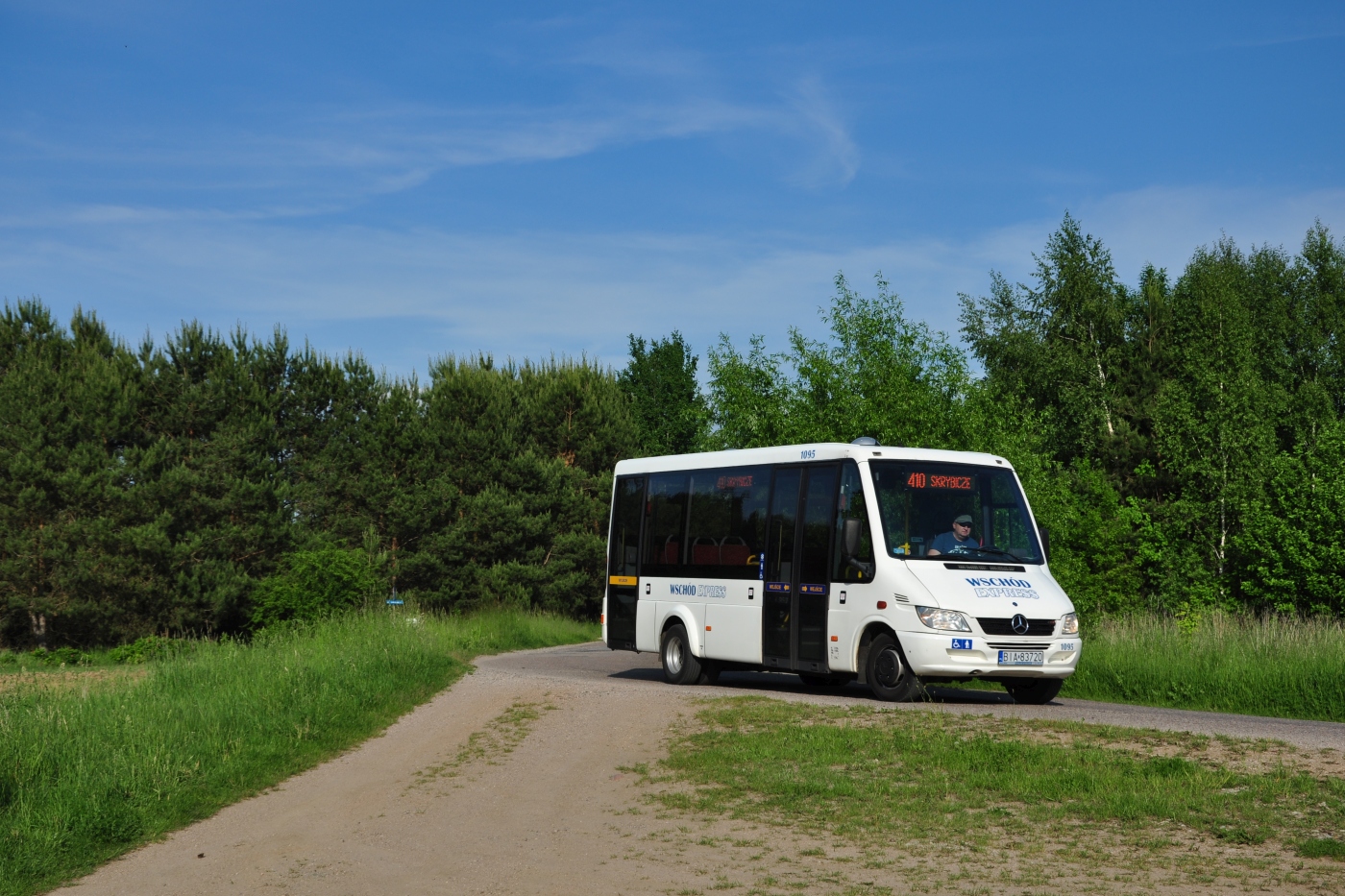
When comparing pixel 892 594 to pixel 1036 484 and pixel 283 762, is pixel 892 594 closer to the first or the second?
pixel 283 762

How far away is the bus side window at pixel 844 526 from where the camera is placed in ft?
54.3

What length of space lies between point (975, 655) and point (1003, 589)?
93 cm

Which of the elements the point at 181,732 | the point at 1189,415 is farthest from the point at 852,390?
the point at 181,732

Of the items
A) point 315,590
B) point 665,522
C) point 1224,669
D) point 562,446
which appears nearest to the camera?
point 1224,669

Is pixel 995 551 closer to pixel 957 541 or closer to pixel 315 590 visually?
pixel 957 541

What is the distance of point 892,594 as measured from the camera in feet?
52.7

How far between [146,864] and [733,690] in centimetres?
1002

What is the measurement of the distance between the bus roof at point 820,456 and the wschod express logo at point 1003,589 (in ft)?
5.54

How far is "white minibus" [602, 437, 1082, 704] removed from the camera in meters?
15.8

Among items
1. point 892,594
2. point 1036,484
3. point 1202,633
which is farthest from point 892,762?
point 1036,484

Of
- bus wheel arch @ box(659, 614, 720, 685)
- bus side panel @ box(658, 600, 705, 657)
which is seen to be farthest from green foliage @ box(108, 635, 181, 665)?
bus side panel @ box(658, 600, 705, 657)

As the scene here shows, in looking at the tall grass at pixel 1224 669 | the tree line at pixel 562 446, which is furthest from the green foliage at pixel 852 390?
the tall grass at pixel 1224 669

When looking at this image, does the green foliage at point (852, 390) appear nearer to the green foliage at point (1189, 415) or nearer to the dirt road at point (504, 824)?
the green foliage at point (1189, 415)

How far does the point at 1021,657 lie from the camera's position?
15773 millimetres
